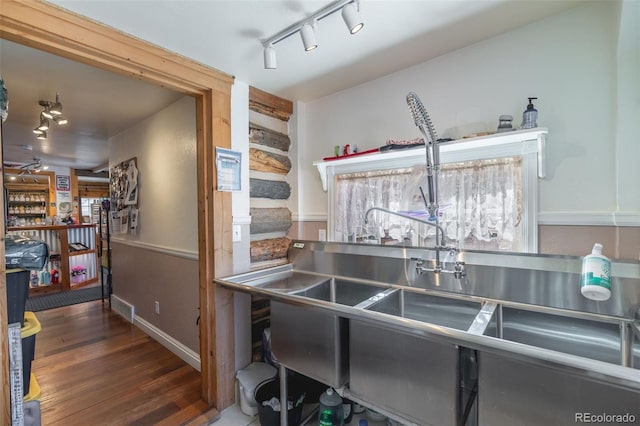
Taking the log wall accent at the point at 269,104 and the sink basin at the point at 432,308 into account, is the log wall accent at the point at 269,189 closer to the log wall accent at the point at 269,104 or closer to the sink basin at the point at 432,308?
the log wall accent at the point at 269,104

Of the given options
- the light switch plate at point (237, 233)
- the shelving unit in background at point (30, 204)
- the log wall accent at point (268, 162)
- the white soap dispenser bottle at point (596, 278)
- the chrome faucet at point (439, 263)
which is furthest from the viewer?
the shelving unit in background at point (30, 204)

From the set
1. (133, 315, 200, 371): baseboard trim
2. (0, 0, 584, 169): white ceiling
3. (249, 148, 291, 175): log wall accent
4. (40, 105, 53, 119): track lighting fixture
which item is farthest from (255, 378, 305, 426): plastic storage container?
(40, 105, 53, 119): track lighting fixture

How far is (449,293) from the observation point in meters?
1.64

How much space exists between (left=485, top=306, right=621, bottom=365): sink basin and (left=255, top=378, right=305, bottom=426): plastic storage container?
3.88 ft

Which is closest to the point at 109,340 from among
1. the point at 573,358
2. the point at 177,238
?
the point at 177,238

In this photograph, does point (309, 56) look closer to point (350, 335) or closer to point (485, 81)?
point (485, 81)

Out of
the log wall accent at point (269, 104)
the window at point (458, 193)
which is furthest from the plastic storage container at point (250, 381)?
the log wall accent at point (269, 104)

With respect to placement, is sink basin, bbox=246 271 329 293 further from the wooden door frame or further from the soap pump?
the soap pump

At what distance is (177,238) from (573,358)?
9.22 ft

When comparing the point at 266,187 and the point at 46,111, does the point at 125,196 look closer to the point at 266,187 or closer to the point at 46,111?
the point at 46,111

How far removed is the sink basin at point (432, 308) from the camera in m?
1.59

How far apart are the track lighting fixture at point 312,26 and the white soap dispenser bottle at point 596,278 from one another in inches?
56.2

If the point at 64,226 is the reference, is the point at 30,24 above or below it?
above

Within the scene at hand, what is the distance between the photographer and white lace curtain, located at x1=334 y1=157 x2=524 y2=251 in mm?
A: 1606
